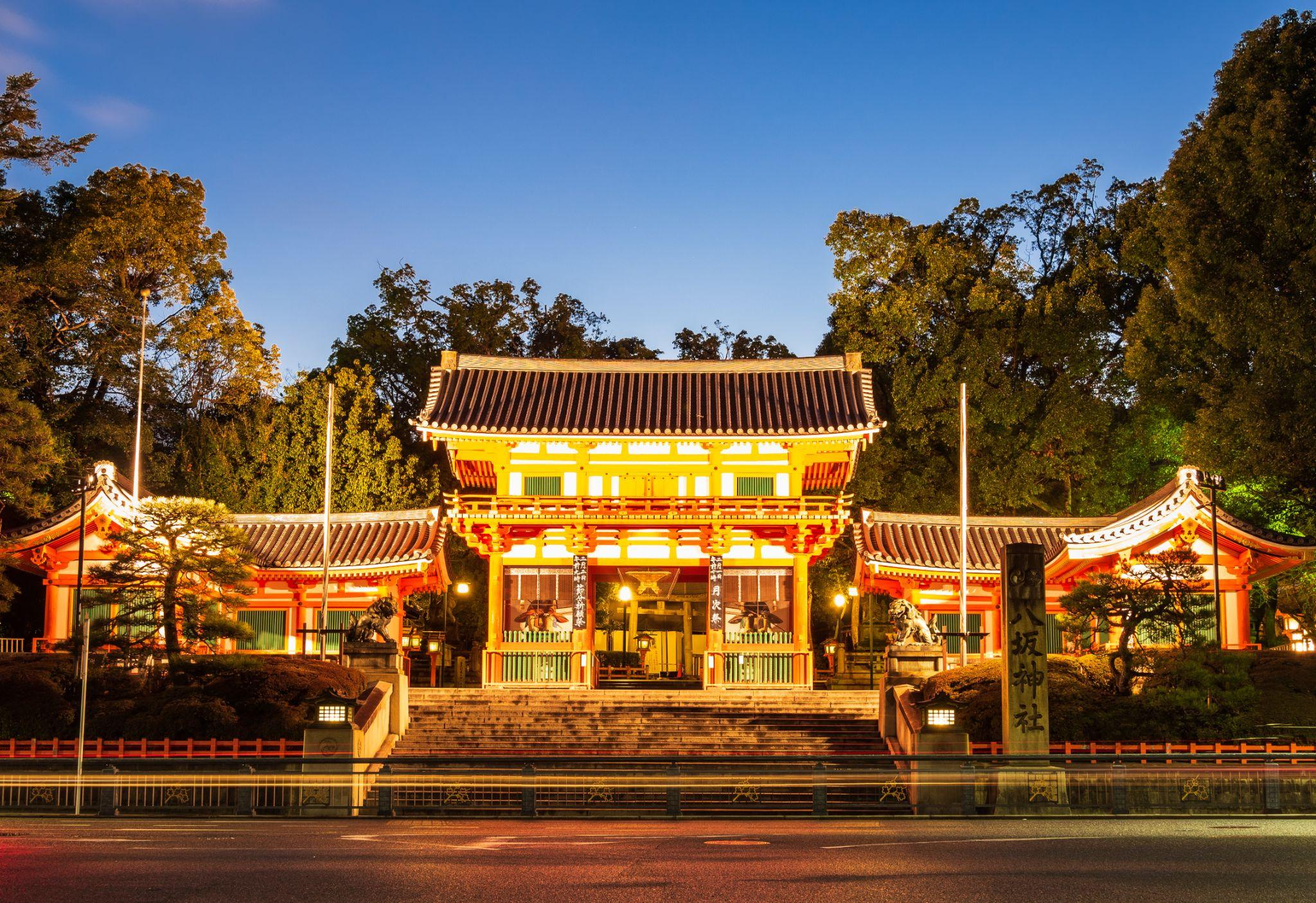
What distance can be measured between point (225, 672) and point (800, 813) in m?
12.9

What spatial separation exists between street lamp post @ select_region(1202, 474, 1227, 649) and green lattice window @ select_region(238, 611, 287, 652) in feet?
75.8

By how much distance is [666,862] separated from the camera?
12.6 meters

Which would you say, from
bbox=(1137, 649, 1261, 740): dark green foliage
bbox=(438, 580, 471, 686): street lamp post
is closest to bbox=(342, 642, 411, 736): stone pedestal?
bbox=(438, 580, 471, 686): street lamp post

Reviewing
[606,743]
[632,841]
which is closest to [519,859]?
[632,841]


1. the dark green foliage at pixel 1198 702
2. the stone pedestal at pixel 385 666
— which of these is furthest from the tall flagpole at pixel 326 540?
the dark green foliage at pixel 1198 702

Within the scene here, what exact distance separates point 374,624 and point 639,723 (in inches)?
225

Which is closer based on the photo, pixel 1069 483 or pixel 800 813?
pixel 800 813

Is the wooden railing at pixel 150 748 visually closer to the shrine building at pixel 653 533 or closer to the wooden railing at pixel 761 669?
the shrine building at pixel 653 533

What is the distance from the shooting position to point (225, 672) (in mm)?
26359

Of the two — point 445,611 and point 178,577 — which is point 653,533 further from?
point 178,577

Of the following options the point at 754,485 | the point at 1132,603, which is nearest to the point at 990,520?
the point at 754,485

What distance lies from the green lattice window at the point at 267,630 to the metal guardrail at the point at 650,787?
14861 millimetres

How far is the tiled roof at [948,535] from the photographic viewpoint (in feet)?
113

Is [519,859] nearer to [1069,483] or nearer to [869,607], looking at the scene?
[869,607]
